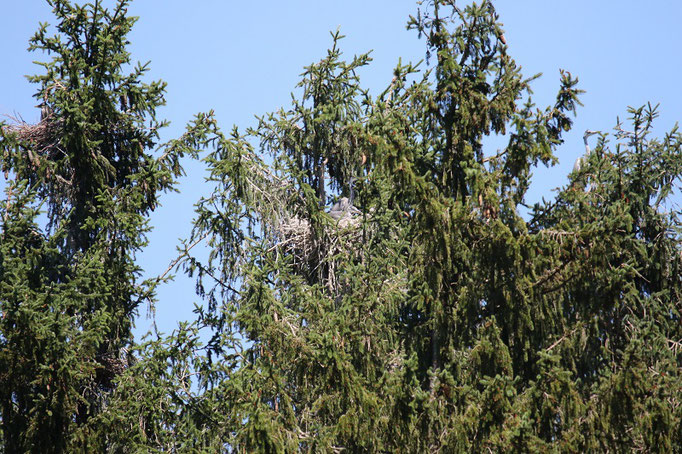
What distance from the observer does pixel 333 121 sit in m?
20.2

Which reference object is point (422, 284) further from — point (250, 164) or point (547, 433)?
point (250, 164)

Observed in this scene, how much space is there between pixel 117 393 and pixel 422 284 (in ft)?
20.6

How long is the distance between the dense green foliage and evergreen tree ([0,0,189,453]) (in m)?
0.04

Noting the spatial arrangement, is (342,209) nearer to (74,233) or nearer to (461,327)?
(74,233)

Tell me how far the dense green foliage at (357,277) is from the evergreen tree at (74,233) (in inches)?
1.6

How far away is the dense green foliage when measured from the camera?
1154cm

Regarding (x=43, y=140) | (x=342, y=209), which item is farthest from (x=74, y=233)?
(x=342, y=209)

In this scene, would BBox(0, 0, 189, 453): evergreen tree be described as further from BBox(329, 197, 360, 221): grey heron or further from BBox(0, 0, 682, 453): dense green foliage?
BBox(329, 197, 360, 221): grey heron

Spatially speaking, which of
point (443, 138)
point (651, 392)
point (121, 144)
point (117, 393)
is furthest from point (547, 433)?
point (121, 144)

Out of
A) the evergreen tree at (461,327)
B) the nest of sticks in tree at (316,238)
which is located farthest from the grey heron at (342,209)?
the evergreen tree at (461,327)

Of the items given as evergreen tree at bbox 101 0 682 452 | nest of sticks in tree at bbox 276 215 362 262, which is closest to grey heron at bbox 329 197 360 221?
nest of sticks in tree at bbox 276 215 362 262

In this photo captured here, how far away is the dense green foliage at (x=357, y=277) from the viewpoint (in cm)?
1154

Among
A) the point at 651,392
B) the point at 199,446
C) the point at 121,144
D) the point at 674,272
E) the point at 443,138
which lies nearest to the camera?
the point at 651,392

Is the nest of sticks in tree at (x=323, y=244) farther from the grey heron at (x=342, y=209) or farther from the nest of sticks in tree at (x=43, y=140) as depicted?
the nest of sticks in tree at (x=43, y=140)
